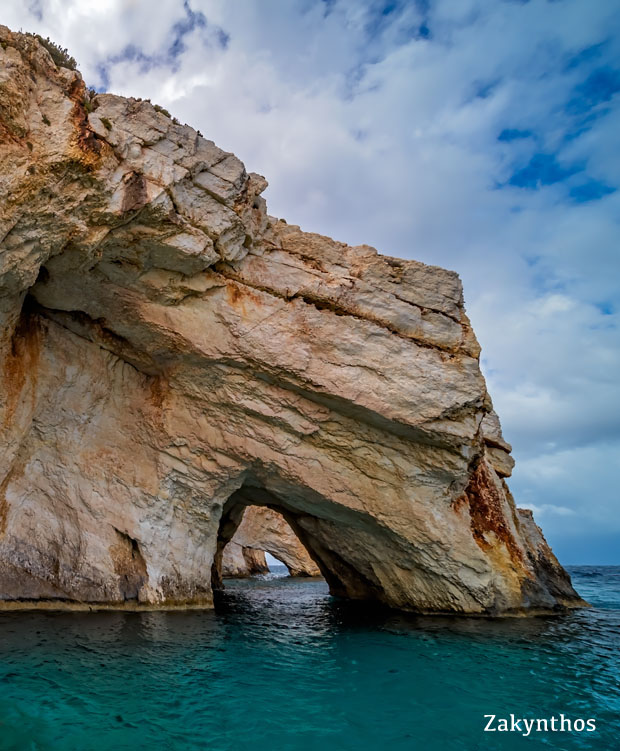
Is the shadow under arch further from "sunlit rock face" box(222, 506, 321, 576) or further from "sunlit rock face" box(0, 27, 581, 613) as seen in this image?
"sunlit rock face" box(222, 506, 321, 576)

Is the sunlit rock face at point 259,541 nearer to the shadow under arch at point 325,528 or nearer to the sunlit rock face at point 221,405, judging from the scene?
the shadow under arch at point 325,528

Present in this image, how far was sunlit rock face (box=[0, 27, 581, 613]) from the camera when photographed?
12969 millimetres

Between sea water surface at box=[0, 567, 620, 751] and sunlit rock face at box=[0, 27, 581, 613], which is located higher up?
sunlit rock face at box=[0, 27, 581, 613]

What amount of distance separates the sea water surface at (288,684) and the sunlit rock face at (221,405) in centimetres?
192

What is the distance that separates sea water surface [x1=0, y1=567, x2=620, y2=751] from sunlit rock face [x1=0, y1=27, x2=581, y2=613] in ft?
6.30

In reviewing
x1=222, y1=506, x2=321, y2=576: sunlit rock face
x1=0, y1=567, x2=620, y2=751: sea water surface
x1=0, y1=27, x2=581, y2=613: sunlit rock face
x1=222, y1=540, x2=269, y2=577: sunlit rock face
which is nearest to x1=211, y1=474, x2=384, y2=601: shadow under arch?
x1=0, y1=27, x2=581, y2=613: sunlit rock face

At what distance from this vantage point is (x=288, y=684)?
8320 mm

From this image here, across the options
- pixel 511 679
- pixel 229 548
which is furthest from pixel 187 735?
pixel 229 548

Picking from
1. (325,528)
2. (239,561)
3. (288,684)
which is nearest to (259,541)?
(239,561)

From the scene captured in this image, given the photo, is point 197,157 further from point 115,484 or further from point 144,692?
point 144,692

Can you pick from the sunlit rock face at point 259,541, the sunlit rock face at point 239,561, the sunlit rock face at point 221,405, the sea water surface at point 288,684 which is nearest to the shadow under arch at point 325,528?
the sunlit rock face at point 221,405

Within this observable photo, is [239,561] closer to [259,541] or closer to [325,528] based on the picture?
[259,541]

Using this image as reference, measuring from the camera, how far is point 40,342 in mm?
13898

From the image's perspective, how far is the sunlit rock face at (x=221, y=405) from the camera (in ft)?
42.5
